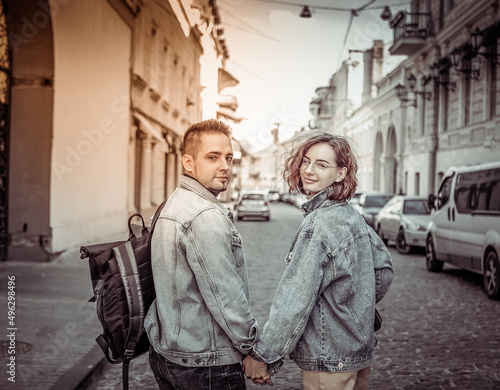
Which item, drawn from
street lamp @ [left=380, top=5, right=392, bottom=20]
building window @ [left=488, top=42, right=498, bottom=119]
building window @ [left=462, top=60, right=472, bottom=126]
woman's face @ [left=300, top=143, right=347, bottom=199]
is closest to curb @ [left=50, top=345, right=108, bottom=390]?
woman's face @ [left=300, top=143, right=347, bottom=199]

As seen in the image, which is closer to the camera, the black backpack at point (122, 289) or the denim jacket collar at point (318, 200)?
the black backpack at point (122, 289)

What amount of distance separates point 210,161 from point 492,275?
745 cm

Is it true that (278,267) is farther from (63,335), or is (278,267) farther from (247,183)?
(247,183)

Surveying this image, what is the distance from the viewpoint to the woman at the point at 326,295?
2301 mm

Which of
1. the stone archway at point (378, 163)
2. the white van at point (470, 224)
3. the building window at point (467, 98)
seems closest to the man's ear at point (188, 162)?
the white van at point (470, 224)

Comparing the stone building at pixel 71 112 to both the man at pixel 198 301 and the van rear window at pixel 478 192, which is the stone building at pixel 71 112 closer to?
the van rear window at pixel 478 192

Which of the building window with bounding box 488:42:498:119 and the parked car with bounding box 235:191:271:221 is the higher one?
the building window with bounding box 488:42:498:119

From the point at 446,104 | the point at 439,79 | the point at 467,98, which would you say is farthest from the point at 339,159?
the point at 446,104

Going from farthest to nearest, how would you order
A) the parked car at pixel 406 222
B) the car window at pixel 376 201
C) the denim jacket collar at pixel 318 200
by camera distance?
1. the car window at pixel 376 201
2. the parked car at pixel 406 222
3. the denim jacket collar at pixel 318 200

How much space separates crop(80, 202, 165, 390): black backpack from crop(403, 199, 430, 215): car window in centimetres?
1413

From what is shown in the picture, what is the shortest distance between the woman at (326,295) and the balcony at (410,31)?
1129 inches

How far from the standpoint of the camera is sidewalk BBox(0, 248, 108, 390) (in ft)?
14.6

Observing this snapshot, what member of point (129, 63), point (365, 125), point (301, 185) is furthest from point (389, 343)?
point (365, 125)

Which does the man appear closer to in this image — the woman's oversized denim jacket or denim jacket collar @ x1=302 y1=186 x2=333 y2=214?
the woman's oversized denim jacket
